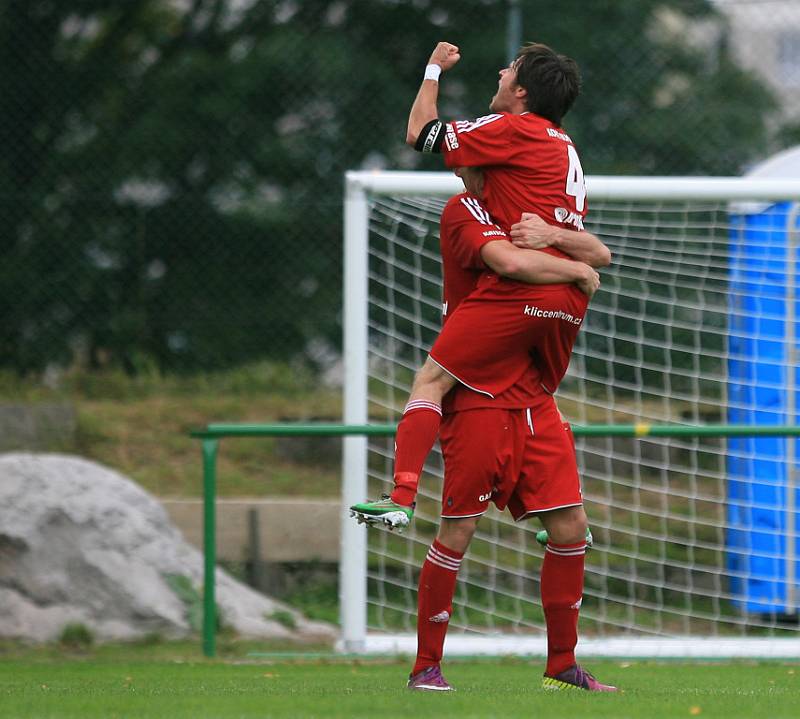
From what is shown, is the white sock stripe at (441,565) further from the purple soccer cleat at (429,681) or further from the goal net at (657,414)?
the goal net at (657,414)

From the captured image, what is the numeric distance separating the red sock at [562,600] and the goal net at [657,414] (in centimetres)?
242

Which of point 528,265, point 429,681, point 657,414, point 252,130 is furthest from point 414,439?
point 252,130

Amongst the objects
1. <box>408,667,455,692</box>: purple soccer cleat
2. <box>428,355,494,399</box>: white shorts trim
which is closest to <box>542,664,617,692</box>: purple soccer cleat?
<box>408,667,455,692</box>: purple soccer cleat

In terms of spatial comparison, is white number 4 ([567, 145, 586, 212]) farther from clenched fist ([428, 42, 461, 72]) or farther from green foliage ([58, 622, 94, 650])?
green foliage ([58, 622, 94, 650])

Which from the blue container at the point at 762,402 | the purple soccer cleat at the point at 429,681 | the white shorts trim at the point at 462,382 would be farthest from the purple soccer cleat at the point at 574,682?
the blue container at the point at 762,402

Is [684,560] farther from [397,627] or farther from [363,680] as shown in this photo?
[363,680]

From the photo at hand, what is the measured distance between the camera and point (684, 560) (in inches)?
333

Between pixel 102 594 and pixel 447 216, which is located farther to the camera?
pixel 102 594

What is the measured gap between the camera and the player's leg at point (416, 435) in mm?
4148

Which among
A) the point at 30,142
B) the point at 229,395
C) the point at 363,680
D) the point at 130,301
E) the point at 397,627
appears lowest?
the point at 397,627

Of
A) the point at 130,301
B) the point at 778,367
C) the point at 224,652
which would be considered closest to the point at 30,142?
the point at 130,301

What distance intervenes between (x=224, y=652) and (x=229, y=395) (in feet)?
11.7

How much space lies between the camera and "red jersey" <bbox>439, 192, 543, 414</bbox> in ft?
14.2

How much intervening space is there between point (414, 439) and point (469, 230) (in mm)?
671
